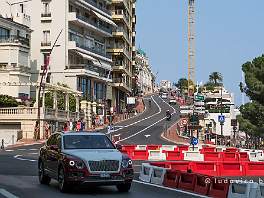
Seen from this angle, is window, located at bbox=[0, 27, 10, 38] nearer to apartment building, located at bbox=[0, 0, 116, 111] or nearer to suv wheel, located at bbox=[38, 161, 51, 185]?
apartment building, located at bbox=[0, 0, 116, 111]

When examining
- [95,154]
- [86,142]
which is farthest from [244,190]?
[86,142]

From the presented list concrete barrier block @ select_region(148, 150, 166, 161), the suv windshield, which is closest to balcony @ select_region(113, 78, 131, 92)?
concrete barrier block @ select_region(148, 150, 166, 161)

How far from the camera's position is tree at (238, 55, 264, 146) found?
196ft

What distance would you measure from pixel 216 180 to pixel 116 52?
9231 centimetres

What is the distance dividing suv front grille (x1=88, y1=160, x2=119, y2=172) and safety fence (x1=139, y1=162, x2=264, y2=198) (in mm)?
2668

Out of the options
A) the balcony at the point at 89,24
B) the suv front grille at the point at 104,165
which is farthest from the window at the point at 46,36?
the suv front grille at the point at 104,165

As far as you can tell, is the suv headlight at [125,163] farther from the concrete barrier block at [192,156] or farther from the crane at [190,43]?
the crane at [190,43]

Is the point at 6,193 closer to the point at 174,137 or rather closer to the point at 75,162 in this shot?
the point at 75,162

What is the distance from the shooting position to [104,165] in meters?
15.7

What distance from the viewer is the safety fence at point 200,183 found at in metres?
14.3

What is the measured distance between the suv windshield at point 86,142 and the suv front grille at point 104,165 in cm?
122

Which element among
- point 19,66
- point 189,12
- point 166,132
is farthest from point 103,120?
point 189,12

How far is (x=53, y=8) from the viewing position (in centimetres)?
8225

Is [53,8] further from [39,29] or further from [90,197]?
[90,197]
